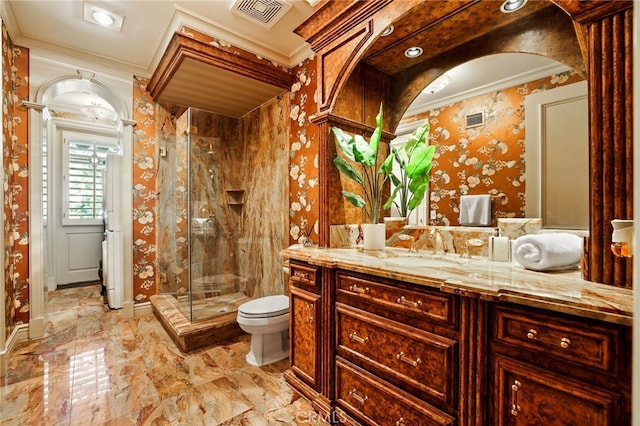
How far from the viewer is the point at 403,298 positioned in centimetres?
119

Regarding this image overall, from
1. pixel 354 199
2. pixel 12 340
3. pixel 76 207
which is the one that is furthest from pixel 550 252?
pixel 76 207

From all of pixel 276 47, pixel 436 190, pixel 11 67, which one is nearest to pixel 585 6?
pixel 436 190

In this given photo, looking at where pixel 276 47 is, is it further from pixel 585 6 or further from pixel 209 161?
pixel 585 6

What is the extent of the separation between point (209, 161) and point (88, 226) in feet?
9.52

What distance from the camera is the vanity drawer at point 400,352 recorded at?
1.05 m

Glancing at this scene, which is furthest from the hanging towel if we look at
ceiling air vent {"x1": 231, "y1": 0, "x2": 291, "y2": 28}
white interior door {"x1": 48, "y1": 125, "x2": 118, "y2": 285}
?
white interior door {"x1": 48, "y1": 125, "x2": 118, "y2": 285}

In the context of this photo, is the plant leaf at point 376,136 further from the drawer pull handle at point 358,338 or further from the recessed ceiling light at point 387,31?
the drawer pull handle at point 358,338

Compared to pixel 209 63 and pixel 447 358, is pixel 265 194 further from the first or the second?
pixel 447 358

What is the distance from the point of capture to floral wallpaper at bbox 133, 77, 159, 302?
304 centimetres

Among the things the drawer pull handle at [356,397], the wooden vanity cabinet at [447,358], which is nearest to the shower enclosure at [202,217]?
the wooden vanity cabinet at [447,358]

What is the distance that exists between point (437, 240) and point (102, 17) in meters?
2.99

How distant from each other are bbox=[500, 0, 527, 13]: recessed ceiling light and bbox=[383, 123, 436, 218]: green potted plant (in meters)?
0.64

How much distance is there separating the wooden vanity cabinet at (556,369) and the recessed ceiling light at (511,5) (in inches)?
57.4

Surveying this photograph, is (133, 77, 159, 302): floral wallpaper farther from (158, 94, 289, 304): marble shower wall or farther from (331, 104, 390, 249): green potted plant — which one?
(331, 104, 390, 249): green potted plant
